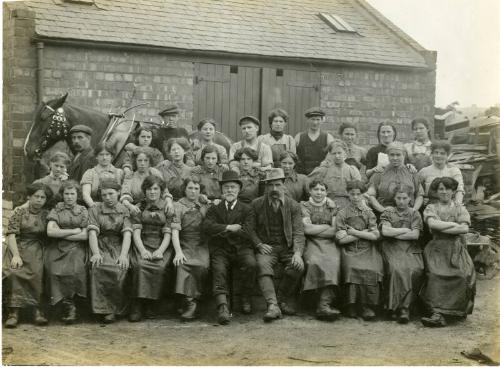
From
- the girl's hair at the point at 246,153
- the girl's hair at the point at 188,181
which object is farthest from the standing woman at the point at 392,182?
the girl's hair at the point at 188,181

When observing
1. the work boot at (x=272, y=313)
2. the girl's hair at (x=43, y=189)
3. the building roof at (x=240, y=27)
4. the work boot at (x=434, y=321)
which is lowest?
the work boot at (x=434, y=321)

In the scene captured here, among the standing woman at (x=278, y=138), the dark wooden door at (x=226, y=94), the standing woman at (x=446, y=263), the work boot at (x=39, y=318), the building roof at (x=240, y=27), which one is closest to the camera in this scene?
the work boot at (x=39, y=318)

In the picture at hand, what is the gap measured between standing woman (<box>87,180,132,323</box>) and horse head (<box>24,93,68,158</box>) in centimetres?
191

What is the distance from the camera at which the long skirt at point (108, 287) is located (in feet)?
19.8

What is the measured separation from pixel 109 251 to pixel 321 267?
2059 mm

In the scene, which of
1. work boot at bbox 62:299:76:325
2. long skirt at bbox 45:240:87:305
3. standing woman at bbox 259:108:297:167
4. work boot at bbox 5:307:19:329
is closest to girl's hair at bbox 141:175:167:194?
long skirt at bbox 45:240:87:305

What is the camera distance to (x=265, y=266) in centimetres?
627

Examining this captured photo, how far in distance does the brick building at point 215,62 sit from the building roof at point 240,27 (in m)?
0.02

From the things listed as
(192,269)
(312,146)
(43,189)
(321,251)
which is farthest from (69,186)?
(312,146)

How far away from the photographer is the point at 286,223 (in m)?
6.50

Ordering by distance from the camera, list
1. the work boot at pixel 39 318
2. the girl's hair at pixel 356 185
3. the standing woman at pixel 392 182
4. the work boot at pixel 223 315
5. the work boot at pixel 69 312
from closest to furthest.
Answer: the work boot at pixel 39 318 < the work boot at pixel 69 312 < the work boot at pixel 223 315 < the girl's hair at pixel 356 185 < the standing woman at pixel 392 182

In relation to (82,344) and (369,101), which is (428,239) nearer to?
(82,344)

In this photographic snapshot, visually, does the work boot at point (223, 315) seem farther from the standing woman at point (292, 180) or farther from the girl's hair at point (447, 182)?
the girl's hair at point (447, 182)

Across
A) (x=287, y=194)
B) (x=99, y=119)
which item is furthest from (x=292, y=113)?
(x=287, y=194)
